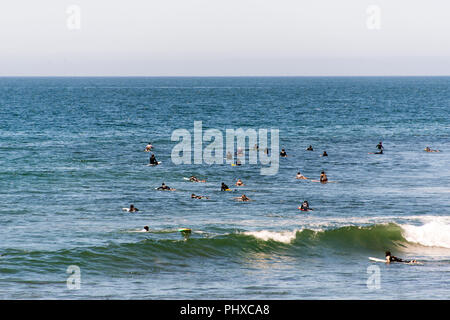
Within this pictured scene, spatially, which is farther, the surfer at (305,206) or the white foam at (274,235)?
the surfer at (305,206)

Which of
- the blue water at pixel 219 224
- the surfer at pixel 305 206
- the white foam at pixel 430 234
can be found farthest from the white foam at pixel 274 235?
the white foam at pixel 430 234

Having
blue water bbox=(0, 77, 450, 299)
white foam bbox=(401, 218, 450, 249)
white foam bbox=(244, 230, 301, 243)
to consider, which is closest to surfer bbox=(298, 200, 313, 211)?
blue water bbox=(0, 77, 450, 299)

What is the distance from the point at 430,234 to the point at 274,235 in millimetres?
9009

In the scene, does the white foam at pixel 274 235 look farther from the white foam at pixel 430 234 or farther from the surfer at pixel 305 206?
the white foam at pixel 430 234

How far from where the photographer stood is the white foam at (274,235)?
111 feet

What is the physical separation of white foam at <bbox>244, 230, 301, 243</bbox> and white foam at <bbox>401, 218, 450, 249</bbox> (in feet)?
22.0

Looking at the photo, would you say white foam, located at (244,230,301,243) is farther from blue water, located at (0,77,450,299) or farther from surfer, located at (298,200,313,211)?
surfer, located at (298,200,313,211)

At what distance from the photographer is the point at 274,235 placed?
3412 cm

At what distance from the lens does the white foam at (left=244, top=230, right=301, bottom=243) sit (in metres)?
33.7

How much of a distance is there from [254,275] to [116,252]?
762cm

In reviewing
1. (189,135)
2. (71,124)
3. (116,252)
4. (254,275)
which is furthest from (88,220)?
(71,124)

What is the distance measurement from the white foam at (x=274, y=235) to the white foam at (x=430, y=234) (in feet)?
22.0
